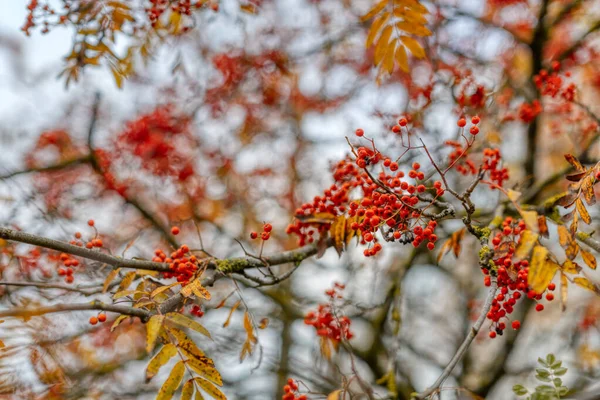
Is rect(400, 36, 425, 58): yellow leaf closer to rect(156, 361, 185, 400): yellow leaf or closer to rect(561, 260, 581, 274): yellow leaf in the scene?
rect(561, 260, 581, 274): yellow leaf

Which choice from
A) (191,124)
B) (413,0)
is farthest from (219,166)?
(413,0)

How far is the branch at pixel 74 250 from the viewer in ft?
6.92

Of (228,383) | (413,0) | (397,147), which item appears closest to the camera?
(413,0)

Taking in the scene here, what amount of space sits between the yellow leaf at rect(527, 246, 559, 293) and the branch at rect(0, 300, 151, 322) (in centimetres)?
149

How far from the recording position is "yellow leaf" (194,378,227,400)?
6.40ft

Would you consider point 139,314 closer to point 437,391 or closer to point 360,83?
point 437,391

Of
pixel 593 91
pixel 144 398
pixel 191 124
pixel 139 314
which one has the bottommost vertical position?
pixel 144 398

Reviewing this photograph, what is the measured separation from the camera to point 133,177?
6656 mm

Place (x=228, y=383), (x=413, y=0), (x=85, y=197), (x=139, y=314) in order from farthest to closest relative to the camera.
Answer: (x=85, y=197) < (x=228, y=383) < (x=413, y=0) < (x=139, y=314)

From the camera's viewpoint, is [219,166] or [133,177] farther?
[219,166]

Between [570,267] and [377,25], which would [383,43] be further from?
[570,267]

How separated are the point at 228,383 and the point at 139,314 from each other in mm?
3950

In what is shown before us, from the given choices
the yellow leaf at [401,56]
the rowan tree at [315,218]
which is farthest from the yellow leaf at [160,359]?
the yellow leaf at [401,56]

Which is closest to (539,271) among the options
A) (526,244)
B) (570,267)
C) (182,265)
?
(526,244)
